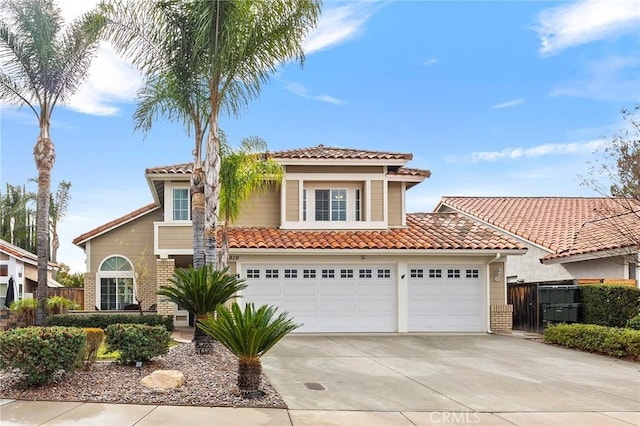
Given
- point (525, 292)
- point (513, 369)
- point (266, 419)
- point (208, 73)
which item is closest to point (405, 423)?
point (266, 419)

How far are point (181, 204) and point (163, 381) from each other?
43.5 ft

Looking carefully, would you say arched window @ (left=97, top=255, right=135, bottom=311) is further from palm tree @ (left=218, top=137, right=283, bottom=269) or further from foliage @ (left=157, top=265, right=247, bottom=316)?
foliage @ (left=157, top=265, right=247, bottom=316)

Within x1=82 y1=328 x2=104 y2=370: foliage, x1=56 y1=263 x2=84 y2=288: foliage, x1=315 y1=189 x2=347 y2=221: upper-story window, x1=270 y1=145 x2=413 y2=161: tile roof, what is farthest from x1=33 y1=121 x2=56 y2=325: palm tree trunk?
x1=56 y1=263 x2=84 y2=288: foliage

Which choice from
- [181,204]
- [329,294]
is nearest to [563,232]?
[329,294]

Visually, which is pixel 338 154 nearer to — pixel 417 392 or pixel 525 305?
pixel 525 305

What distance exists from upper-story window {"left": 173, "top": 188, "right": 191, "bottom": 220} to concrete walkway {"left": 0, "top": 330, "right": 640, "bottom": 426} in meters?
8.03

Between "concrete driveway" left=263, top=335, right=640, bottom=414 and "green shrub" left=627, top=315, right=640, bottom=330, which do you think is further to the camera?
"green shrub" left=627, top=315, right=640, bottom=330

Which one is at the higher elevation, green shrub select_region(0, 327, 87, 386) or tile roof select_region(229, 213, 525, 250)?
tile roof select_region(229, 213, 525, 250)

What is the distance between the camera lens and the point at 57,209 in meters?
43.0

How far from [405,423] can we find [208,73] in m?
9.24

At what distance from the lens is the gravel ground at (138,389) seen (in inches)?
330

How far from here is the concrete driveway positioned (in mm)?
8891

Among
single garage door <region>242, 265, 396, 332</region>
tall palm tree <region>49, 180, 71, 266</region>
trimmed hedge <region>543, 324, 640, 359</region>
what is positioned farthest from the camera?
tall palm tree <region>49, 180, 71, 266</region>

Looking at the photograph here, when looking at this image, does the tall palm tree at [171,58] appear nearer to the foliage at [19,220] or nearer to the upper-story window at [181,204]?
the upper-story window at [181,204]
